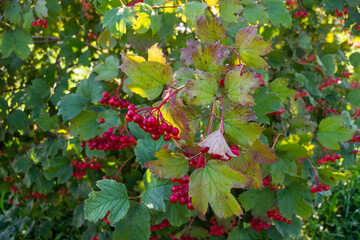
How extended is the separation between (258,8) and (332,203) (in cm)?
272

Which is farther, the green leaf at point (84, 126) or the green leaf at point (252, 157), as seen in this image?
the green leaf at point (84, 126)

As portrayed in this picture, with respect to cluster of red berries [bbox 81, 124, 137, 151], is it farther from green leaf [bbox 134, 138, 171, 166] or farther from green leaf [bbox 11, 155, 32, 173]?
green leaf [bbox 11, 155, 32, 173]

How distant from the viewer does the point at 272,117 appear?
1.99 m

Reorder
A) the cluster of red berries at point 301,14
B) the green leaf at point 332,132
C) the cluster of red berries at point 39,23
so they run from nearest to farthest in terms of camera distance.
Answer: the green leaf at point 332,132, the cluster of red berries at point 39,23, the cluster of red berries at point 301,14

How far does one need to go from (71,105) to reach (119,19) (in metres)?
0.74

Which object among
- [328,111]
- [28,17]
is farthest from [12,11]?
[328,111]

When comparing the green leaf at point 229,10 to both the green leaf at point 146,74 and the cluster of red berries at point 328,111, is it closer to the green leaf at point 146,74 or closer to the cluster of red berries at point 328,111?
the green leaf at point 146,74

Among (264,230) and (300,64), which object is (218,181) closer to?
(264,230)

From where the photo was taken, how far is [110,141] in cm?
190

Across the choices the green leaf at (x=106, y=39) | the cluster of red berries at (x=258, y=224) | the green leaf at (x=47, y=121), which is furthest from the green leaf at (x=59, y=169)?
the cluster of red berries at (x=258, y=224)

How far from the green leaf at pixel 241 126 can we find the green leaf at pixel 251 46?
32 cm

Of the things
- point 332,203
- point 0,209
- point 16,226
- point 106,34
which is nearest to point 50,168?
point 106,34

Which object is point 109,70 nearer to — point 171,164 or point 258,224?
→ point 171,164

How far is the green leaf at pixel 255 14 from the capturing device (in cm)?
182
